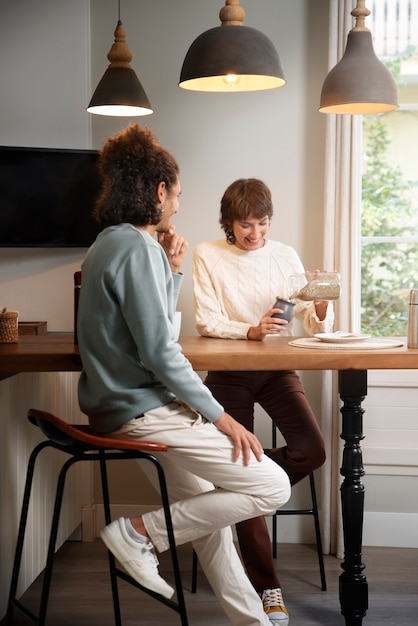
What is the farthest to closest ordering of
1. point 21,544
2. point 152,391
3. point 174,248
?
point 174,248 < point 21,544 < point 152,391

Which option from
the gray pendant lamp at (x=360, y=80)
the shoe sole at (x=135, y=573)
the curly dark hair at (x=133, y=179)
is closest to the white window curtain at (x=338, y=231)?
the gray pendant lamp at (x=360, y=80)

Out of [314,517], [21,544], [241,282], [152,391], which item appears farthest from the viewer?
[314,517]

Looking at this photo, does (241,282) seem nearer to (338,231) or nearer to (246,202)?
(246,202)

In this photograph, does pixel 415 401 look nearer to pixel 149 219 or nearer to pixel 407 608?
pixel 407 608

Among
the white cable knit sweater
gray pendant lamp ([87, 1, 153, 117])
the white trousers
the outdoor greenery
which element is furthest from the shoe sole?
the outdoor greenery

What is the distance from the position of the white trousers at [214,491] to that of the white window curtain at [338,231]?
4.58 ft

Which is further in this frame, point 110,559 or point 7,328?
point 7,328

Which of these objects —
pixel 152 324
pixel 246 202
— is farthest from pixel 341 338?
pixel 152 324

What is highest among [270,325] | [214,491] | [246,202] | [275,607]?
[246,202]

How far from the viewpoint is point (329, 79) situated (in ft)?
10.4

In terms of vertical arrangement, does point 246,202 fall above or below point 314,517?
above

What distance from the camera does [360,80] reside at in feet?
10.2

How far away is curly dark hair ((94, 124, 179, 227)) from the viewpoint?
8.59 feet

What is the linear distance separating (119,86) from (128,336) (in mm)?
1531
